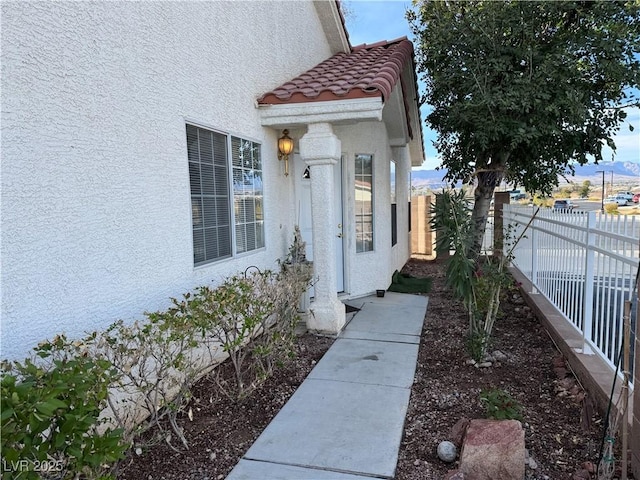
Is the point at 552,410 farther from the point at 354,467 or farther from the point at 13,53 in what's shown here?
the point at 13,53

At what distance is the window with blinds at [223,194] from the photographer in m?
4.65

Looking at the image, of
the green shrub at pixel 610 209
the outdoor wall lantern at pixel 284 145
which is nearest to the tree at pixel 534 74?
the green shrub at pixel 610 209

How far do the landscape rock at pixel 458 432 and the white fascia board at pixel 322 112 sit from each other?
373 centimetres

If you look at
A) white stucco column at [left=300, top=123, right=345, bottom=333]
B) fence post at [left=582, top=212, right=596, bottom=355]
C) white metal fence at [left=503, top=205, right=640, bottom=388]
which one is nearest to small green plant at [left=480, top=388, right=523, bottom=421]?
white metal fence at [left=503, top=205, right=640, bottom=388]

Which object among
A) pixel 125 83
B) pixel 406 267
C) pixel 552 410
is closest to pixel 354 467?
pixel 552 410

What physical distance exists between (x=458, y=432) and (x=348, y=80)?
4845 millimetres

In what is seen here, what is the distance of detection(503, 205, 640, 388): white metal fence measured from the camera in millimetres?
3908

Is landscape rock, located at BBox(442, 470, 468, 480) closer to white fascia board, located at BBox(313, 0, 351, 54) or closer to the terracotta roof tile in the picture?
the terracotta roof tile

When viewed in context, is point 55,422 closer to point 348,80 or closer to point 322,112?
point 322,112

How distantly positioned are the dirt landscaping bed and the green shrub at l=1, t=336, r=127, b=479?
1.06 m

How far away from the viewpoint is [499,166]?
351 inches

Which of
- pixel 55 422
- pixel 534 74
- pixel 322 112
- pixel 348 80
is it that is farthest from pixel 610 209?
pixel 55 422

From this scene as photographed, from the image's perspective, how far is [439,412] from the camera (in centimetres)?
409

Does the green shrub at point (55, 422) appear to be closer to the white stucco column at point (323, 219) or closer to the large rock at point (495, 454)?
the large rock at point (495, 454)
